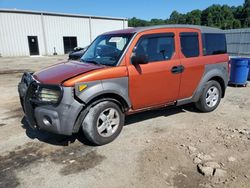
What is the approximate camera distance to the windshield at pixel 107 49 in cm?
461

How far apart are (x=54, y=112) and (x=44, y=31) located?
27733mm

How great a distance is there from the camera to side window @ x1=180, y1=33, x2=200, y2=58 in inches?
208

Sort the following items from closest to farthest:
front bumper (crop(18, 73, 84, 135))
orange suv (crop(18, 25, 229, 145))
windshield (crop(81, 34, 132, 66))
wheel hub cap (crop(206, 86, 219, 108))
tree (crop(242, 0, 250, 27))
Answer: front bumper (crop(18, 73, 84, 135))
orange suv (crop(18, 25, 229, 145))
windshield (crop(81, 34, 132, 66))
wheel hub cap (crop(206, 86, 219, 108))
tree (crop(242, 0, 250, 27))

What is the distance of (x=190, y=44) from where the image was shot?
542 cm

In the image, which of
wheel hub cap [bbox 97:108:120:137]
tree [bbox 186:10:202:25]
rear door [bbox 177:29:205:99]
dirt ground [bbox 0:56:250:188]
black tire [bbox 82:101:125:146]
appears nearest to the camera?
dirt ground [bbox 0:56:250:188]

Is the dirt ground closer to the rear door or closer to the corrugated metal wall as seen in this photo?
the rear door

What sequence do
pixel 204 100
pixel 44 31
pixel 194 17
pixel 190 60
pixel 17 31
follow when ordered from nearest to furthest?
pixel 190 60 → pixel 204 100 → pixel 17 31 → pixel 44 31 → pixel 194 17

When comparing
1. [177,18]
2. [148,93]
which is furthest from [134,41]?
[177,18]

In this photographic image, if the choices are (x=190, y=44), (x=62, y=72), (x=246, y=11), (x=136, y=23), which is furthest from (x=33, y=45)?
(x=246, y=11)

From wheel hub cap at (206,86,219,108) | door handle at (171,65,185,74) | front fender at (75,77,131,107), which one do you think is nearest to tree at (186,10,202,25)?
wheel hub cap at (206,86,219,108)

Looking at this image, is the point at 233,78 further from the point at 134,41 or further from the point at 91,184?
the point at 91,184

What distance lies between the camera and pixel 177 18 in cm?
10506

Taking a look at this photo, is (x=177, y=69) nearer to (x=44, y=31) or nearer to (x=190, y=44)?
(x=190, y=44)

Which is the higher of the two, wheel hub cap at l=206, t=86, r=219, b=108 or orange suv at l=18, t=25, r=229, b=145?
orange suv at l=18, t=25, r=229, b=145
